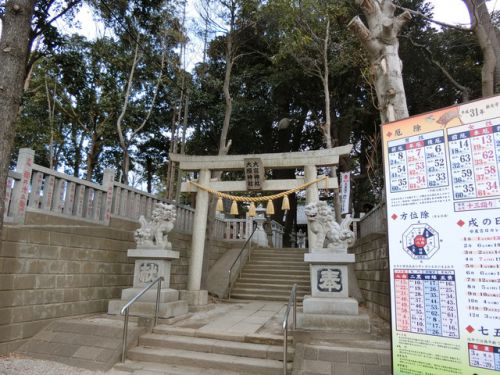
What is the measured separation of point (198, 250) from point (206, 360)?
4029mm

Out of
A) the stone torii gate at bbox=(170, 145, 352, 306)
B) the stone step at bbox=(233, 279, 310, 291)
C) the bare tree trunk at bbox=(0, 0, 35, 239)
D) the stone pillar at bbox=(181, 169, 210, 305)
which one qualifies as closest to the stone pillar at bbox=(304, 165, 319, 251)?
the stone torii gate at bbox=(170, 145, 352, 306)

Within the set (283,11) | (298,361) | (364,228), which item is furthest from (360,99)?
(298,361)

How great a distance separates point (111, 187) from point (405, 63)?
14.3 metres

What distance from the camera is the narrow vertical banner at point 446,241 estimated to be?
101 inches

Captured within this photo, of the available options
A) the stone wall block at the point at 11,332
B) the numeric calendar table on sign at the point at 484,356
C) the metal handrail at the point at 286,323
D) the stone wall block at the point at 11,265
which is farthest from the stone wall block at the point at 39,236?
the numeric calendar table on sign at the point at 484,356

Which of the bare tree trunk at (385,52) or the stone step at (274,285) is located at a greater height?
the bare tree trunk at (385,52)

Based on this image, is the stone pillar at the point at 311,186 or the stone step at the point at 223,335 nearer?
the stone step at the point at 223,335

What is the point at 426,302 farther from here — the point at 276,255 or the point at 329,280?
the point at 276,255

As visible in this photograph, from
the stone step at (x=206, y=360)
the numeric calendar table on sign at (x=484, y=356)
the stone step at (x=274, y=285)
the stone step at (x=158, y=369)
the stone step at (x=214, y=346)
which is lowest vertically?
the stone step at (x=158, y=369)

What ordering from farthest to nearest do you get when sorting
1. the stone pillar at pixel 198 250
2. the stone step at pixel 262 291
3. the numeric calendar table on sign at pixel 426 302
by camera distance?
the stone step at pixel 262 291 < the stone pillar at pixel 198 250 < the numeric calendar table on sign at pixel 426 302

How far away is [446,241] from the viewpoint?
9.14 ft

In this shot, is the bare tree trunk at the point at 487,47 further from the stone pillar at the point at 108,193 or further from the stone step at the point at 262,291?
the stone pillar at the point at 108,193

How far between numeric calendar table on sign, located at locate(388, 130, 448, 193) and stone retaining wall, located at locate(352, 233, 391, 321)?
3567 mm

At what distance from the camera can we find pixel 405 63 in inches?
640
